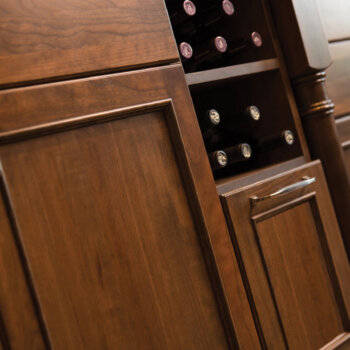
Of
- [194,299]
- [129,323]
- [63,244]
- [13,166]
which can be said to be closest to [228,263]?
[194,299]

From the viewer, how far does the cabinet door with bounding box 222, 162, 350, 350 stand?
1.10 metres

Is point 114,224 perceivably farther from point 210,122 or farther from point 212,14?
point 212,14

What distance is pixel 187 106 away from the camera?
1.05 m

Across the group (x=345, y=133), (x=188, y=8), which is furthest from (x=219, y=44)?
(x=345, y=133)

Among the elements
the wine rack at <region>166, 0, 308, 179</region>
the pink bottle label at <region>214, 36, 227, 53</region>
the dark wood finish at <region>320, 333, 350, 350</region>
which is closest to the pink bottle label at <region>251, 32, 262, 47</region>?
the wine rack at <region>166, 0, 308, 179</region>

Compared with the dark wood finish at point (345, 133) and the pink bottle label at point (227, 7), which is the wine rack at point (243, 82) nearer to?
the pink bottle label at point (227, 7)

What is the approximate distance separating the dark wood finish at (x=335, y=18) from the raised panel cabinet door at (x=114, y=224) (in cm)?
63

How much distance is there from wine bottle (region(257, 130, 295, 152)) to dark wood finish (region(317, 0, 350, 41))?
347 mm

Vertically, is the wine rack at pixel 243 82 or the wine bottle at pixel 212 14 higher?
the wine bottle at pixel 212 14

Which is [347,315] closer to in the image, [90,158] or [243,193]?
[243,193]

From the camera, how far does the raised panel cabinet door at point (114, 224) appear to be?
832mm

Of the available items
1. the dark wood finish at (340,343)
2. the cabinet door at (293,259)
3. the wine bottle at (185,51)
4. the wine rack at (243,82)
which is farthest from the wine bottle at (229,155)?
the dark wood finish at (340,343)

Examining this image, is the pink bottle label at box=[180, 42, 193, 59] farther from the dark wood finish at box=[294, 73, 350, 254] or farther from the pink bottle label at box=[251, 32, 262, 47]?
the dark wood finish at box=[294, 73, 350, 254]

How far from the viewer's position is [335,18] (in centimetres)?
152
